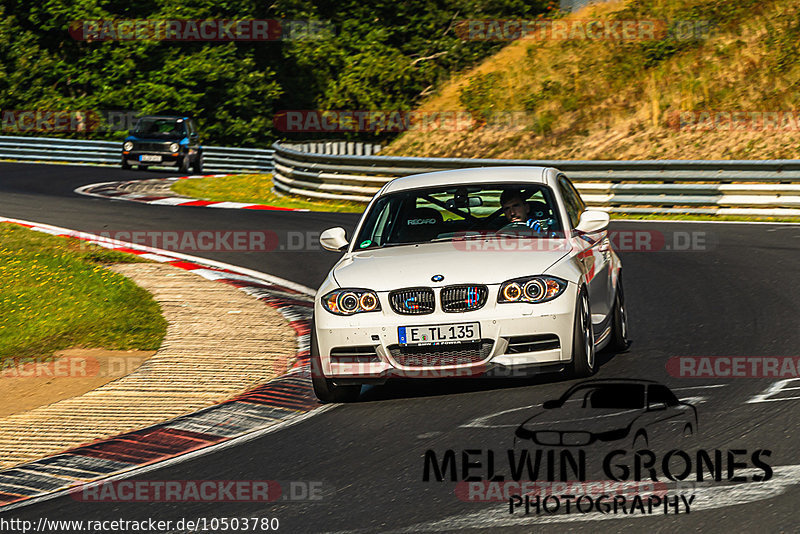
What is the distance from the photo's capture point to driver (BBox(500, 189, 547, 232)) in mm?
9023

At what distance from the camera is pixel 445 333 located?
7707mm

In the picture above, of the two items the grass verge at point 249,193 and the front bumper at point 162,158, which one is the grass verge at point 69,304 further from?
the front bumper at point 162,158

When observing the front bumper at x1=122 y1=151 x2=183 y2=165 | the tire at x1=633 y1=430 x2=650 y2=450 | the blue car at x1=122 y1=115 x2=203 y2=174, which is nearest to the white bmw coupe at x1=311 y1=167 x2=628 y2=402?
the tire at x1=633 y1=430 x2=650 y2=450

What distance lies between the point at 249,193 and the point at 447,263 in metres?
21.3

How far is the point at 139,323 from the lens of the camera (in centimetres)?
1159

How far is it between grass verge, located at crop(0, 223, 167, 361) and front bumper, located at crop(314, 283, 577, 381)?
3.22 meters

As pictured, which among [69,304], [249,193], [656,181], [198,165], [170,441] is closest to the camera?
[170,441]

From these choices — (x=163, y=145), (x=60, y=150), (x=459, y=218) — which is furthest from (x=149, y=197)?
(x=459, y=218)

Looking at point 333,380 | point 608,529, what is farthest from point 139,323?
point 608,529

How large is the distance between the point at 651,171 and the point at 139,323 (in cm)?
1198

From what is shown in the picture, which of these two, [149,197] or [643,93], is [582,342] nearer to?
[149,197]

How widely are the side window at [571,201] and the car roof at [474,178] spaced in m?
0.20

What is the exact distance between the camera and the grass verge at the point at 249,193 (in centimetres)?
2423

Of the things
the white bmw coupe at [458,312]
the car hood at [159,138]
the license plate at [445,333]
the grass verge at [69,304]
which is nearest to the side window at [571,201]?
the white bmw coupe at [458,312]
